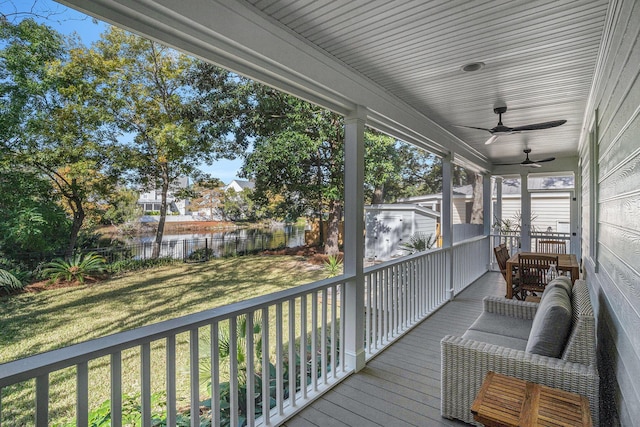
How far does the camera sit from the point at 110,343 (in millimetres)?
1435

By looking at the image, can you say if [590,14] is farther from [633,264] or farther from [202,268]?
[202,268]

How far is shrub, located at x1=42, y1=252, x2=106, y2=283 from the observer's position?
139cm

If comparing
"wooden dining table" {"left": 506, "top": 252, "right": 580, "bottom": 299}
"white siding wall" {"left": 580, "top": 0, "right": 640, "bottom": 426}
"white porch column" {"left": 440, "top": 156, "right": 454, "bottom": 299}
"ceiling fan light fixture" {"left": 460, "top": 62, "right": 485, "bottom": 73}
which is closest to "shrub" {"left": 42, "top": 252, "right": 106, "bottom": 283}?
"white siding wall" {"left": 580, "top": 0, "right": 640, "bottom": 426}

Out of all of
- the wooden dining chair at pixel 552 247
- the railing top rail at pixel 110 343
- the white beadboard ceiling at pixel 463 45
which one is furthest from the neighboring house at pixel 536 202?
the railing top rail at pixel 110 343

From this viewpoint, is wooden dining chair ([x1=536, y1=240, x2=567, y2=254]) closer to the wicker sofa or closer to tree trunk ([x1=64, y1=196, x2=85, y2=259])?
the wicker sofa

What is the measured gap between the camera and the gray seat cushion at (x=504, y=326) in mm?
2689

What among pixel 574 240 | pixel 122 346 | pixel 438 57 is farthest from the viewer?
pixel 574 240

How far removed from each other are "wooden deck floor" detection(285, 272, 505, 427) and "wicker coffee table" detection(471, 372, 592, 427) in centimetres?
70

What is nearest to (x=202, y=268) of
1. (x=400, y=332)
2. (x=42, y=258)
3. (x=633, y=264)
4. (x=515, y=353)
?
(x=42, y=258)

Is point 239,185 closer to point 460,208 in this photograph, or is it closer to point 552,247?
point 460,208

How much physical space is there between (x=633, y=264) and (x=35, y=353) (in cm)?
244

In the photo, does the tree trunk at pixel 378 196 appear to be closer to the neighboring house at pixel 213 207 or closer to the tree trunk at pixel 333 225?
the tree trunk at pixel 333 225

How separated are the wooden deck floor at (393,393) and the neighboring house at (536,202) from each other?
8.87 feet

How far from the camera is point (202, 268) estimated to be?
6.73ft
